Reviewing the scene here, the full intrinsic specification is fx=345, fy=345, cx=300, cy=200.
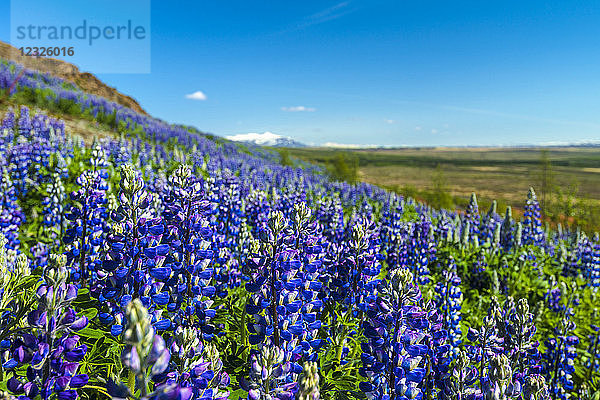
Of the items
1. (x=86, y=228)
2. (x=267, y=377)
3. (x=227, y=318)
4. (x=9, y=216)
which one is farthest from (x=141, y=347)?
(x=9, y=216)

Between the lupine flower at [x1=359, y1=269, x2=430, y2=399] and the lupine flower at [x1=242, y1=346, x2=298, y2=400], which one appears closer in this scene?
the lupine flower at [x1=242, y1=346, x2=298, y2=400]

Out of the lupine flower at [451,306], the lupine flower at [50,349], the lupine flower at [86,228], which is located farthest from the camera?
the lupine flower at [451,306]

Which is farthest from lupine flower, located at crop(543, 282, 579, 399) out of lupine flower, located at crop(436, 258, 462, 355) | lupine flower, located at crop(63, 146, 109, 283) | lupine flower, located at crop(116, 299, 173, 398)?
lupine flower, located at crop(63, 146, 109, 283)

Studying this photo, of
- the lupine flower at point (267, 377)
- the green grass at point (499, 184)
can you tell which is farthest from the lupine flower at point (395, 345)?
the green grass at point (499, 184)

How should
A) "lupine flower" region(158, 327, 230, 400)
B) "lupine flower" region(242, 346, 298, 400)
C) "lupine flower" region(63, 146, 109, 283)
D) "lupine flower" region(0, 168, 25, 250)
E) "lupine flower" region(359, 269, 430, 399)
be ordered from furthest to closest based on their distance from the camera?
"lupine flower" region(0, 168, 25, 250)
"lupine flower" region(63, 146, 109, 283)
"lupine flower" region(359, 269, 430, 399)
"lupine flower" region(242, 346, 298, 400)
"lupine flower" region(158, 327, 230, 400)

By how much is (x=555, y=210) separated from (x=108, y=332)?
28.1 m

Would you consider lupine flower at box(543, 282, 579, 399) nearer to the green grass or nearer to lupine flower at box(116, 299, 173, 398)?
lupine flower at box(116, 299, 173, 398)

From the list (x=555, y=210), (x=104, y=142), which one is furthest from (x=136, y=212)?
(x=555, y=210)

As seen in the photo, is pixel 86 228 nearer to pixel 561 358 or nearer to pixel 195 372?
pixel 195 372

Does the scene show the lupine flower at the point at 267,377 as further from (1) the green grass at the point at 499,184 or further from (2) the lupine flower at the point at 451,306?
(1) the green grass at the point at 499,184

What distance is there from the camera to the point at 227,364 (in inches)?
127

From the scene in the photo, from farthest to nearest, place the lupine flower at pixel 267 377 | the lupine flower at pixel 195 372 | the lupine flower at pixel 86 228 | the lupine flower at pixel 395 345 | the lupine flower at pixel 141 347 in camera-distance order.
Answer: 1. the lupine flower at pixel 86 228
2. the lupine flower at pixel 395 345
3. the lupine flower at pixel 267 377
4. the lupine flower at pixel 195 372
5. the lupine flower at pixel 141 347

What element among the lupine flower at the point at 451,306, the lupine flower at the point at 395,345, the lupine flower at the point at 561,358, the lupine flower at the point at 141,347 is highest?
the lupine flower at the point at 141,347

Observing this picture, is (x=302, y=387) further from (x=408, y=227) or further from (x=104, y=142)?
(x=104, y=142)
